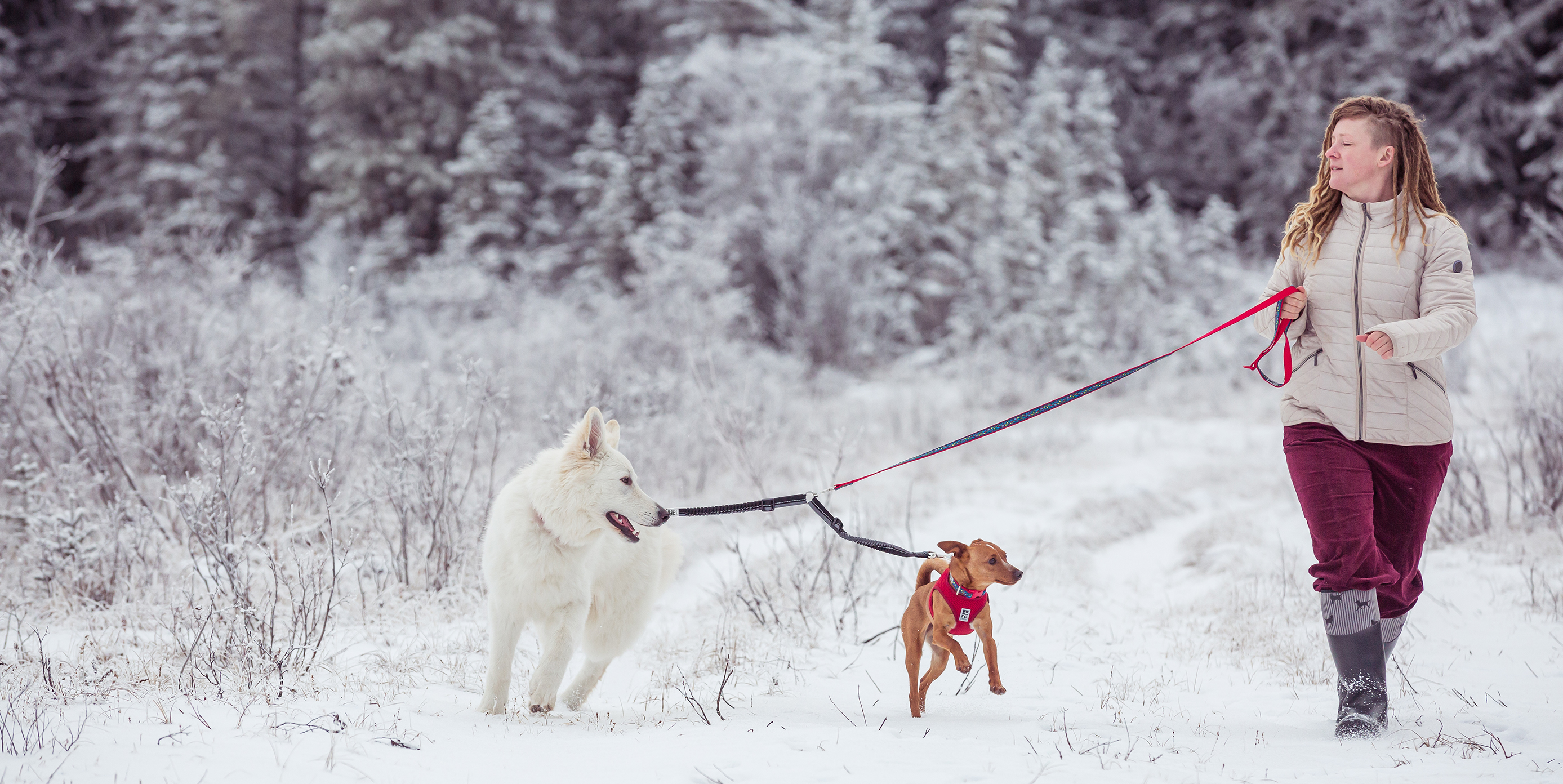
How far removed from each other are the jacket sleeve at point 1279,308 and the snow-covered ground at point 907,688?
140cm

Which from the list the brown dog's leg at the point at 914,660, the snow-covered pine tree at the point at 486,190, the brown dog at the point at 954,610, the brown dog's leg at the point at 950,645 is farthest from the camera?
the snow-covered pine tree at the point at 486,190

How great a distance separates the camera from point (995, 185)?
71.0ft

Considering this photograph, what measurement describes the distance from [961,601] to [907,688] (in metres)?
1.13

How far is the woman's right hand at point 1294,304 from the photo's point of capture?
3.02 meters

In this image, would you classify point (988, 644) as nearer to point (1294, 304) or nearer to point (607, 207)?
point (1294, 304)

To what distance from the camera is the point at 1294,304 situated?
3.02 m

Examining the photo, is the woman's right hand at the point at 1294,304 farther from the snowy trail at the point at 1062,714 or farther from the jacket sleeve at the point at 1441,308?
the snowy trail at the point at 1062,714

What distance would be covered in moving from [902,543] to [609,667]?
2.70m

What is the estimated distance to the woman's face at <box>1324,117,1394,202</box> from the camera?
9.66ft

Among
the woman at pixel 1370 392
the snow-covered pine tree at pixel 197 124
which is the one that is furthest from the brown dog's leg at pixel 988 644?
the snow-covered pine tree at pixel 197 124

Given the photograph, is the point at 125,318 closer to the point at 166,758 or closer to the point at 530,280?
the point at 166,758

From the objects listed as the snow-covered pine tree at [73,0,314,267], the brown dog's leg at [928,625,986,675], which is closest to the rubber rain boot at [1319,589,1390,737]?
the brown dog's leg at [928,625,986,675]

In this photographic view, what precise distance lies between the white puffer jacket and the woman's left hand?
92 millimetres

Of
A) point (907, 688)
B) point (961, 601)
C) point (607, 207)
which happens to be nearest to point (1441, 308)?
point (961, 601)
